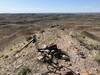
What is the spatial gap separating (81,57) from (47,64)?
2.73 metres

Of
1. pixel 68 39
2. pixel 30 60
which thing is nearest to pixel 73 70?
pixel 30 60

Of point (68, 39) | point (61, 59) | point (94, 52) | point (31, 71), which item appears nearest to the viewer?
point (31, 71)

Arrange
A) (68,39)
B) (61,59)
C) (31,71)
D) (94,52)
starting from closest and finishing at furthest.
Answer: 1. (31,71)
2. (61,59)
3. (94,52)
4. (68,39)

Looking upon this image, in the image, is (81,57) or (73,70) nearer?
(73,70)

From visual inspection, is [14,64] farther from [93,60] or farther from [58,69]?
[93,60]

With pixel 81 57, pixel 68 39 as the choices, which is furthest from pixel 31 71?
pixel 68 39

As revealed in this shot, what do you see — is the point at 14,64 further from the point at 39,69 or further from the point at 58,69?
the point at 58,69

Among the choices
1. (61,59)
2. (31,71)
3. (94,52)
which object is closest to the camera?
(31,71)

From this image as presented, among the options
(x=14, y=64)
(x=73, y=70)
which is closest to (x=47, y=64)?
(x=73, y=70)

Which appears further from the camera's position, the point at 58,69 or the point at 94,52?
the point at 94,52

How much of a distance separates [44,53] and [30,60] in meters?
1.03

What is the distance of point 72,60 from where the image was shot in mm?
13898

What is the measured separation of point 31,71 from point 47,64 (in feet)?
3.71

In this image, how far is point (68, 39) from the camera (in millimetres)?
18469
